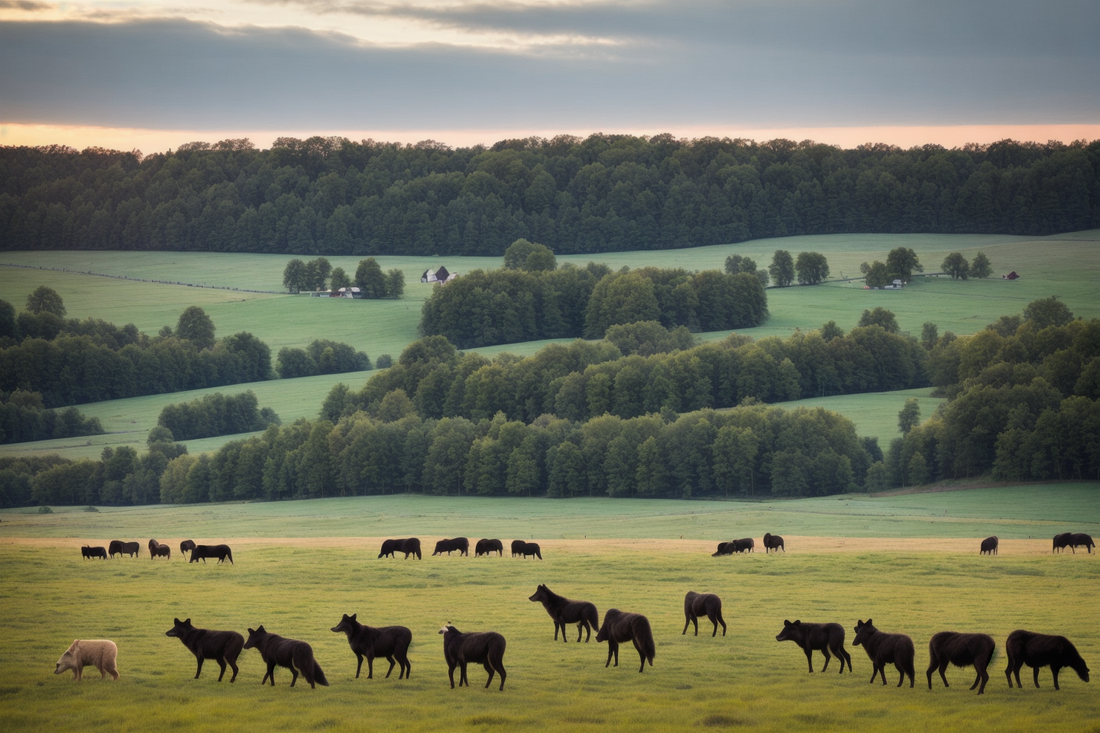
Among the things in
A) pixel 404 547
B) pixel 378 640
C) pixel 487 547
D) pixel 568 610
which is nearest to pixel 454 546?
pixel 487 547

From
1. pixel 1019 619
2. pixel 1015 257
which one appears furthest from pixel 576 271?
pixel 1019 619

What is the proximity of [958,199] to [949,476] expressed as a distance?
399ft

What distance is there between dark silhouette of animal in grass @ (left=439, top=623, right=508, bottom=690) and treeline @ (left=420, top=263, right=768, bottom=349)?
407ft

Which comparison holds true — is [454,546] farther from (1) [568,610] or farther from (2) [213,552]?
(1) [568,610]

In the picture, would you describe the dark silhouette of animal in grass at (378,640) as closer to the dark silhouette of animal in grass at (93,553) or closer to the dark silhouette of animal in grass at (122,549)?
the dark silhouette of animal in grass at (93,553)

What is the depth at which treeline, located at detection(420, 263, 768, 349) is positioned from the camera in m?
145

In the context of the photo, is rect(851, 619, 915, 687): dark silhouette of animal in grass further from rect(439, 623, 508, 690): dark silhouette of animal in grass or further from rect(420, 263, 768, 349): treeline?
rect(420, 263, 768, 349): treeline

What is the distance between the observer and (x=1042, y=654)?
721 inches

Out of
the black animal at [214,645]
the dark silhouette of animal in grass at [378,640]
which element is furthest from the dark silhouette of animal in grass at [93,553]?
the dark silhouette of animal in grass at [378,640]

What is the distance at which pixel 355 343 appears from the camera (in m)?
142

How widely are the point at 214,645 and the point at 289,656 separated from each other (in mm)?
1762

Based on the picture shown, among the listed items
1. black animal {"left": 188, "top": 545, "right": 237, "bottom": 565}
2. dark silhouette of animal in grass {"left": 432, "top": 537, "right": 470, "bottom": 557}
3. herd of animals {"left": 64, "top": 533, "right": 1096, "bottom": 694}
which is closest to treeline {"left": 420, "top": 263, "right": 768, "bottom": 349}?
dark silhouette of animal in grass {"left": 432, "top": 537, "right": 470, "bottom": 557}

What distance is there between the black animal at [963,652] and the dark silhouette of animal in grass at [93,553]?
34.5 metres

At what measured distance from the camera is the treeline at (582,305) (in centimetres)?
14525
